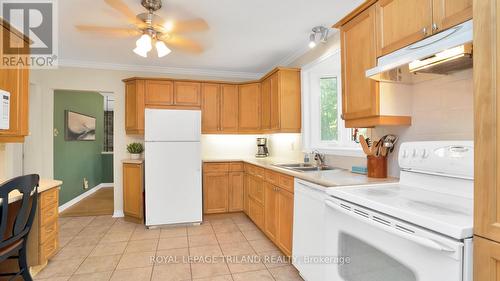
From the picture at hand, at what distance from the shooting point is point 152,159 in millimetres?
3350

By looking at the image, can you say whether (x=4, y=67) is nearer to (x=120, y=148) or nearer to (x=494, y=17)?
(x=120, y=148)

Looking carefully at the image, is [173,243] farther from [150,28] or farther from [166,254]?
[150,28]

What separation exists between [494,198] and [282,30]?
8.01 ft

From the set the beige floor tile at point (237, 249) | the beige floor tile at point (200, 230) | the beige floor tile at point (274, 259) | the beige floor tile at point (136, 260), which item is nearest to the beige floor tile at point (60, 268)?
the beige floor tile at point (136, 260)

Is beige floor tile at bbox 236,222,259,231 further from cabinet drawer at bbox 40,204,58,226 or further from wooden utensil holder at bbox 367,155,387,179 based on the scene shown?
cabinet drawer at bbox 40,204,58,226

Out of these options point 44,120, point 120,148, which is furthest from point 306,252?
point 44,120

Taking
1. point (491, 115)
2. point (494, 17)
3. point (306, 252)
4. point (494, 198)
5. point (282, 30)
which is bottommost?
point (306, 252)

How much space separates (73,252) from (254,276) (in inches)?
77.3

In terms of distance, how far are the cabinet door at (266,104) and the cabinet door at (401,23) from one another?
2.06 m

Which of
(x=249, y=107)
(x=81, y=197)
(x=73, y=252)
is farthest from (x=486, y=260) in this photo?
(x=81, y=197)

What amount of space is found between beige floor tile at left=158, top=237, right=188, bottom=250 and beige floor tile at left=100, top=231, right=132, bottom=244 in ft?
1.57

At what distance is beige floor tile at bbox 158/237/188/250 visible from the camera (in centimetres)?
278

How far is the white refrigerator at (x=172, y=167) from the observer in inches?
132

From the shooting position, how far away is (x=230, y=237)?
305 centimetres
